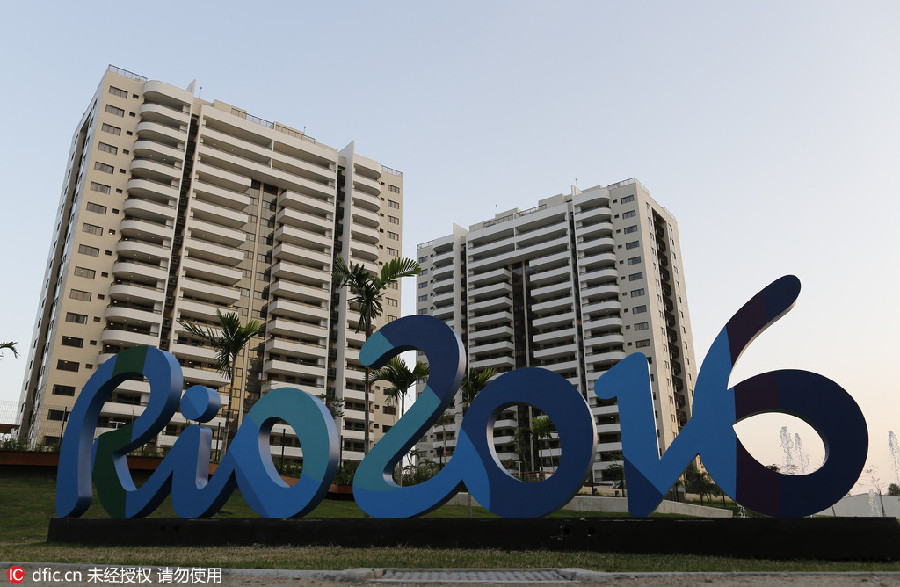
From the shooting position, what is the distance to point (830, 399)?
12.3 m

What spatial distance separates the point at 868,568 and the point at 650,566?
3.54 meters

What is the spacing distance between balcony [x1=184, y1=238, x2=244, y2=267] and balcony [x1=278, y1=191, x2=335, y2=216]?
433 inches

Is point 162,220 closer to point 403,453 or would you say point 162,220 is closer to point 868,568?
point 403,453

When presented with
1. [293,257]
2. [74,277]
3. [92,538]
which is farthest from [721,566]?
[293,257]

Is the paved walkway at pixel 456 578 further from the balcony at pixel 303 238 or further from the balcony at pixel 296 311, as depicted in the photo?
the balcony at pixel 303 238

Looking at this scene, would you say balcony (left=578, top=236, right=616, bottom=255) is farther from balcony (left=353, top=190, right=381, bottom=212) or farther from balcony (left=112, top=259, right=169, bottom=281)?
balcony (left=112, top=259, right=169, bottom=281)

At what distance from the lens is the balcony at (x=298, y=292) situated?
274ft

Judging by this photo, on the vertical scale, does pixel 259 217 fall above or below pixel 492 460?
above

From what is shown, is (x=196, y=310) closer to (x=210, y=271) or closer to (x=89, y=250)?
(x=210, y=271)

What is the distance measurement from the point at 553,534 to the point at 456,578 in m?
4.48

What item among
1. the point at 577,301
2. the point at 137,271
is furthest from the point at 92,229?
the point at 577,301

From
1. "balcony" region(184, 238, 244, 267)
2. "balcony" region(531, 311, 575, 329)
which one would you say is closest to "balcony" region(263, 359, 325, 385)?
"balcony" region(184, 238, 244, 267)

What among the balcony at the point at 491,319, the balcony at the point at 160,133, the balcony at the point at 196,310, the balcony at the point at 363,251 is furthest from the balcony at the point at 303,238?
the balcony at the point at 491,319

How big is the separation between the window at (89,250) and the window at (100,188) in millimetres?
6963
